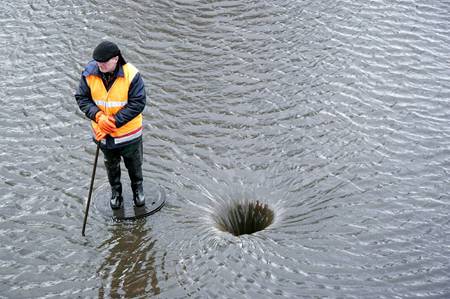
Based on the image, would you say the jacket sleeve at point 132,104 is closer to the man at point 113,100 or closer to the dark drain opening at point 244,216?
the man at point 113,100

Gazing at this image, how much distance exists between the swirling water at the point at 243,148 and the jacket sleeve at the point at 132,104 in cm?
145

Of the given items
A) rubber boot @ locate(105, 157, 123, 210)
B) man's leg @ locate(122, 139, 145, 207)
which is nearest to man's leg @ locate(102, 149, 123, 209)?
rubber boot @ locate(105, 157, 123, 210)

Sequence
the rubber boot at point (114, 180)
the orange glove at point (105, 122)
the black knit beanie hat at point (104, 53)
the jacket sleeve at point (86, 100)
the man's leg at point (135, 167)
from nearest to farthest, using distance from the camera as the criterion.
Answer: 1. the black knit beanie hat at point (104, 53)
2. the orange glove at point (105, 122)
3. the jacket sleeve at point (86, 100)
4. the man's leg at point (135, 167)
5. the rubber boot at point (114, 180)

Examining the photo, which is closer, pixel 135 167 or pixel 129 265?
pixel 129 265

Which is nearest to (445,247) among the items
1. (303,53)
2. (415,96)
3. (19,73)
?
(415,96)

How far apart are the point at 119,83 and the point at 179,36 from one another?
16.2 feet

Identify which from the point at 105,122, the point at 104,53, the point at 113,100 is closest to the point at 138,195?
the point at 105,122

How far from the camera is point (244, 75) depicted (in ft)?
34.5

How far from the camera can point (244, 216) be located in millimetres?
7969

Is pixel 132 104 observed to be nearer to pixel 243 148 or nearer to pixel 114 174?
pixel 114 174

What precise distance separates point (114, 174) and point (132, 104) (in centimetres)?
106

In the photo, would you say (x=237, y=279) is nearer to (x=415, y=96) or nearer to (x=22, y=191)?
(x=22, y=191)

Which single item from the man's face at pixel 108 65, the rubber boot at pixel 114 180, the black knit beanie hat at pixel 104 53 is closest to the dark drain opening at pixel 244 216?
the rubber boot at pixel 114 180

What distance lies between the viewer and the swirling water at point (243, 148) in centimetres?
686
